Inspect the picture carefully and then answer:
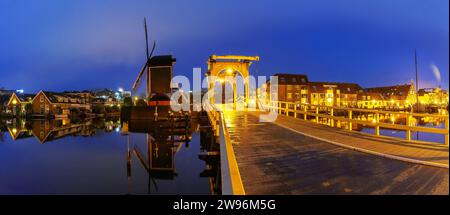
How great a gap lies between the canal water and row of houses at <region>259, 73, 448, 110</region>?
35.1 metres

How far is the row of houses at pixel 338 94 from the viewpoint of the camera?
63.7m

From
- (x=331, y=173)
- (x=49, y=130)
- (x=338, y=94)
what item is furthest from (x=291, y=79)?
(x=331, y=173)

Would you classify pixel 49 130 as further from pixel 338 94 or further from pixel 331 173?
pixel 338 94

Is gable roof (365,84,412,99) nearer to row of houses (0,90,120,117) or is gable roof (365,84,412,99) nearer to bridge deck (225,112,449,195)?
bridge deck (225,112,449,195)

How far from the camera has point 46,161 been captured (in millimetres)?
18484

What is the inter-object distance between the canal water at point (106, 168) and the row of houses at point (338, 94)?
35053mm

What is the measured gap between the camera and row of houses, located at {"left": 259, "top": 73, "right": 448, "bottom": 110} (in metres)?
63.7

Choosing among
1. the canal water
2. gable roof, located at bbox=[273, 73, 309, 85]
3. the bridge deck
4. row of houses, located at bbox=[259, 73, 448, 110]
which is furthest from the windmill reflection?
gable roof, located at bbox=[273, 73, 309, 85]

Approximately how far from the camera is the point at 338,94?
2813 inches

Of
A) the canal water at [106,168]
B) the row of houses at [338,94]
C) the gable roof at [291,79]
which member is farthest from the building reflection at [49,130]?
the gable roof at [291,79]

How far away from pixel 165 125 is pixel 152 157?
10760mm
